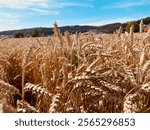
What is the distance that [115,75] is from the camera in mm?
1979

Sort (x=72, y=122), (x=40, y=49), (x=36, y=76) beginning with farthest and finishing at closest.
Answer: (x=40, y=49)
(x=36, y=76)
(x=72, y=122)

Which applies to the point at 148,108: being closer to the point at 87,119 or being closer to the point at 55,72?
the point at 87,119

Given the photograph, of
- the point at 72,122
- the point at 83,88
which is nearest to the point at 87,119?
the point at 72,122

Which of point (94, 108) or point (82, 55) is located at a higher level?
point (82, 55)

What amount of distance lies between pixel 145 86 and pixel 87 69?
0.94 feet

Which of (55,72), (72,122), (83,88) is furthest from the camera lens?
(55,72)

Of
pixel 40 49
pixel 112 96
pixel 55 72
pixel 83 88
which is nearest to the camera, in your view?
pixel 112 96

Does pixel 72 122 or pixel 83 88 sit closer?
pixel 72 122

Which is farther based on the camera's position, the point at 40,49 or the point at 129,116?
the point at 40,49

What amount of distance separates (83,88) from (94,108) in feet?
0.45

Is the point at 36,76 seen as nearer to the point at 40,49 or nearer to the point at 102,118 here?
the point at 40,49

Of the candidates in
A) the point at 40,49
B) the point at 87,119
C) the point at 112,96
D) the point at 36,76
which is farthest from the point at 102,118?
the point at 40,49

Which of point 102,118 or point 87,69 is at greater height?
point 87,69

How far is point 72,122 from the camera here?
165cm
